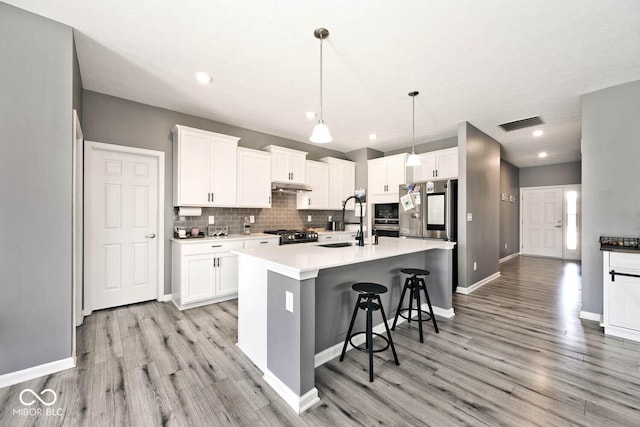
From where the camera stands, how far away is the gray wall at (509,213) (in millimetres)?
7059

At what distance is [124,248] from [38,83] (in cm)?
205

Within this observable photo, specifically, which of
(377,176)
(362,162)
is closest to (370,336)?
(377,176)

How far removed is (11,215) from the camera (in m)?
1.93

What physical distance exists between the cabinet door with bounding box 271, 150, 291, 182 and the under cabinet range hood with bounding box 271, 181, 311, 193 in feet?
0.24

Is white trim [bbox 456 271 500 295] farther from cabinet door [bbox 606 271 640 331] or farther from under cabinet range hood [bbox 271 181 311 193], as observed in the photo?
under cabinet range hood [bbox 271 181 311 193]

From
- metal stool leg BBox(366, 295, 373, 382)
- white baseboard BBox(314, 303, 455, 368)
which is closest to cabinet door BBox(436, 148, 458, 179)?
white baseboard BBox(314, 303, 455, 368)

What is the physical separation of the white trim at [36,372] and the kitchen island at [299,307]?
1.29 meters

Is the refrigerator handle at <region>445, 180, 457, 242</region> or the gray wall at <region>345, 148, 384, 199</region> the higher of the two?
the gray wall at <region>345, 148, 384, 199</region>

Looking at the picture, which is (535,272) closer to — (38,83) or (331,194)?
(331,194)

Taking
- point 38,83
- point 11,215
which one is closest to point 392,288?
point 11,215

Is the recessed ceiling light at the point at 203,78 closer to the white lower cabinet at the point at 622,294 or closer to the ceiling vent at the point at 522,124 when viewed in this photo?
the ceiling vent at the point at 522,124

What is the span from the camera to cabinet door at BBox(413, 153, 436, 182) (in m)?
4.75

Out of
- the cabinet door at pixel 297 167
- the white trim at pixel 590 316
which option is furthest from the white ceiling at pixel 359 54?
the white trim at pixel 590 316

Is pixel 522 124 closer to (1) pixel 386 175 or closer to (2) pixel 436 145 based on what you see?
(2) pixel 436 145
